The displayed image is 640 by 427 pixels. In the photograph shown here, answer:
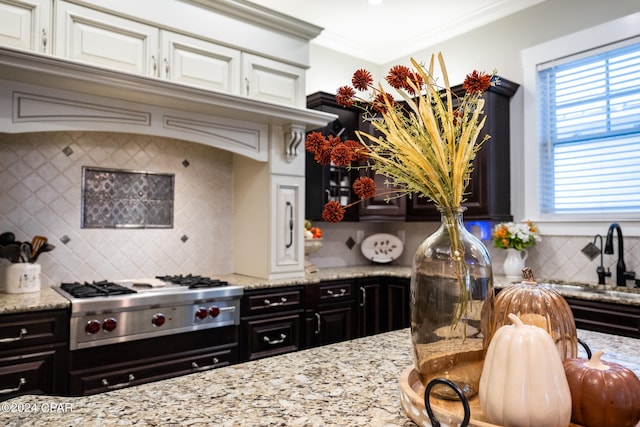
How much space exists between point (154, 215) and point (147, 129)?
75 centimetres

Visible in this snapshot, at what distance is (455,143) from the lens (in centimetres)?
88

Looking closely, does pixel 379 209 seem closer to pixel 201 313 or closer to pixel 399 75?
pixel 201 313

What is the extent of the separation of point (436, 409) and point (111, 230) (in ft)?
9.10

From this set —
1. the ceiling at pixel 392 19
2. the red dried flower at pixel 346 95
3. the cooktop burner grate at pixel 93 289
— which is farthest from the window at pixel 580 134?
the cooktop burner grate at pixel 93 289

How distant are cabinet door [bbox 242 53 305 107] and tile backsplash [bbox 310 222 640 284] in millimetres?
1362

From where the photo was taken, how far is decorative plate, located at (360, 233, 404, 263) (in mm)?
4383

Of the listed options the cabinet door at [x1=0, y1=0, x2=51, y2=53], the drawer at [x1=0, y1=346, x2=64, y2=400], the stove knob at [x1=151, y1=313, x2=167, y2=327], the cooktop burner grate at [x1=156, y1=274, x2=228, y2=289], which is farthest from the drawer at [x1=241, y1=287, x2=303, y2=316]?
the cabinet door at [x1=0, y1=0, x2=51, y2=53]

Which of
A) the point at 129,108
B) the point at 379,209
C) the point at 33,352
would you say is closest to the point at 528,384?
the point at 33,352

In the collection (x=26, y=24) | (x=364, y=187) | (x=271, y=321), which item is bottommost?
(x=271, y=321)

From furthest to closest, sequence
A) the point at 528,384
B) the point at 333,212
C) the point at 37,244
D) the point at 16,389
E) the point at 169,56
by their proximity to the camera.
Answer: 1. the point at 169,56
2. the point at 37,244
3. the point at 16,389
4. the point at 333,212
5. the point at 528,384

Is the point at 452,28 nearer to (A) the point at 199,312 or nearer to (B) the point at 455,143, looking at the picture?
(A) the point at 199,312

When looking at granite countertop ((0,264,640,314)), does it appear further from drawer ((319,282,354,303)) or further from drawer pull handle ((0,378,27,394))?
drawer pull handle ((0,378,27,394))

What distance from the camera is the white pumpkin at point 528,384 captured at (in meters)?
0.69

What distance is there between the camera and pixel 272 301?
120 inches
